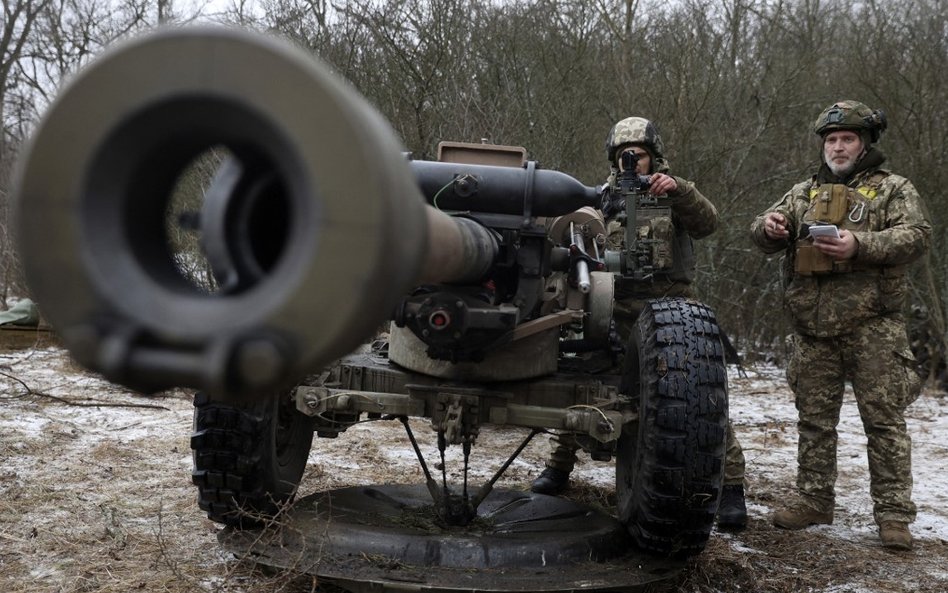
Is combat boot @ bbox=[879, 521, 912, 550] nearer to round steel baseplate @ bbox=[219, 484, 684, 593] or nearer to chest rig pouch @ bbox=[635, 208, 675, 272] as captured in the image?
round steel baseplate @ bbox=[219, 484, 684, 593]

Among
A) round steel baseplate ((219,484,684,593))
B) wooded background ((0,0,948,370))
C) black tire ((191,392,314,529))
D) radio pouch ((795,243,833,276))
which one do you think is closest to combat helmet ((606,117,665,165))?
radio pouch ((795,243,833,276))

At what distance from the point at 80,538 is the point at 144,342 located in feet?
11.0

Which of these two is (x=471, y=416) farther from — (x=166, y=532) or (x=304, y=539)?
(x=166, y=532)

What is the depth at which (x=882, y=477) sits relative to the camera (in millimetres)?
4586

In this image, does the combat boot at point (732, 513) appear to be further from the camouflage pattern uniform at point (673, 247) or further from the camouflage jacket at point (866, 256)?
the camouflage jacket at point (866, 256)

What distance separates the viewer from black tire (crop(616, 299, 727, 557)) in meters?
3.47

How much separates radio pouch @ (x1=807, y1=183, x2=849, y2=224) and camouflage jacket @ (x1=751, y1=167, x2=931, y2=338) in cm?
2

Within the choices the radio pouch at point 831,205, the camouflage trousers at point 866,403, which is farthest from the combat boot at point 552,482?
the radio pouch at point 831,205

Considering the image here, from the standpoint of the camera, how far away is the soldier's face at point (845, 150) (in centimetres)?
479

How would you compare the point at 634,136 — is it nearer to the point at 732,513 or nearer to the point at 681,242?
the point at 681,242

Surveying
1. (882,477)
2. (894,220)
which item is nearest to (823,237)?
(894,220)

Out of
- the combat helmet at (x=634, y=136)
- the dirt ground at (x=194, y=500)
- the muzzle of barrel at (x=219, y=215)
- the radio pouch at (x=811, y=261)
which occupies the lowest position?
the dirt ground at (x=194, y=500)

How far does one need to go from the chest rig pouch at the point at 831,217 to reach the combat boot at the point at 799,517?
1.17 m

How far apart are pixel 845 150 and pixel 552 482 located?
7.64 feet
